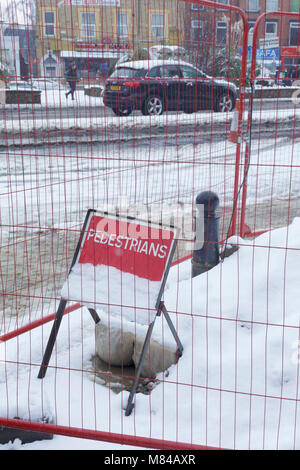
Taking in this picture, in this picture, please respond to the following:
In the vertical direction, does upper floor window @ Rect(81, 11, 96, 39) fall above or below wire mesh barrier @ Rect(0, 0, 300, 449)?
above

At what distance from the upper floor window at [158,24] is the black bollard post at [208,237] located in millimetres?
1411

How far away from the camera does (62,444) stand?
2.95 metres

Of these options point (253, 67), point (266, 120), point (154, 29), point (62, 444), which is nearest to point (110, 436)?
point (62, 444)

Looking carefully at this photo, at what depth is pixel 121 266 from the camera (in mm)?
3467

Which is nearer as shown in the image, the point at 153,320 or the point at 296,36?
the point at 153,320

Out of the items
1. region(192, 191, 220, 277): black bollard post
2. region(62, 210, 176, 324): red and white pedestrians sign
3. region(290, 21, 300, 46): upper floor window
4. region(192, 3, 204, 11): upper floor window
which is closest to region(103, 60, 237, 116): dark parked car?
region(192, 3, 204, 11): upper floor window

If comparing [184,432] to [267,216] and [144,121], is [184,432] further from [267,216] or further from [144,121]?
[144,121]

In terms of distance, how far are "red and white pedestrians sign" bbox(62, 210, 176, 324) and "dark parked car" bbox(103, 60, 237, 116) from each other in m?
0.98

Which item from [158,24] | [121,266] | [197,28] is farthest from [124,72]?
[121,266]

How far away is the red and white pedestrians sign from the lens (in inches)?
130

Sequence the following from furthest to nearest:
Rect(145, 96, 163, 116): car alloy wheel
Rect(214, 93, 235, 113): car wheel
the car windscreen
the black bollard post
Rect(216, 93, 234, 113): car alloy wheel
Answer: Rect(145, 96, 163, 116): car alloy wheel, Rect(214, 93, 235, 113): car wheel, Rect(216, 93, 234, 113): car alloy wheel, the car windscreen, the black bollard post

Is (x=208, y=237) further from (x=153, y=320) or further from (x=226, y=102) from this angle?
(x=153, y=320)

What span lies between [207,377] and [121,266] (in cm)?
91

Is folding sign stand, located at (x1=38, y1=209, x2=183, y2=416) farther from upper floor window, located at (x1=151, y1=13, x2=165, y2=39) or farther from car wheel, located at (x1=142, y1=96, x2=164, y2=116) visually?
car wheel, located at (x1=142, y1=96, x2=164, y2=116)
